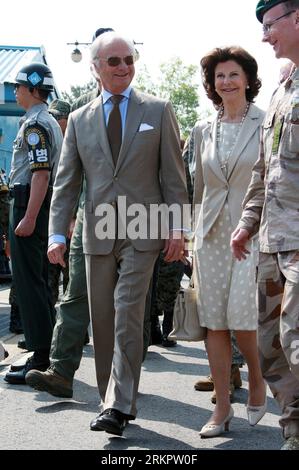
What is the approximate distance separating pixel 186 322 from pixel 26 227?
5.36 feet

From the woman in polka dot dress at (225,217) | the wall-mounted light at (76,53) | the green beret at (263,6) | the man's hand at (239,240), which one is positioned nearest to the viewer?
the green beret at (263,6)

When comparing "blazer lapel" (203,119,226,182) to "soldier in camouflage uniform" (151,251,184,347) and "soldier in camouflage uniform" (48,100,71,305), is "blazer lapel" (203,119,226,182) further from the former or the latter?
"soldier in camouflage uniform" (151,251,184,347)

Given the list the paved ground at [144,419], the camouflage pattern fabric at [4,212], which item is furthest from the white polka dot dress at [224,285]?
the camouflage pattern fabric at [4,212]

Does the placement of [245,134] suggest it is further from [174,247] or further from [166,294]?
[166,294]

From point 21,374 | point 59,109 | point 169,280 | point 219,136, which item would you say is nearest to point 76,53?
point 59,109

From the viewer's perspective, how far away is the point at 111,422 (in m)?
4.88

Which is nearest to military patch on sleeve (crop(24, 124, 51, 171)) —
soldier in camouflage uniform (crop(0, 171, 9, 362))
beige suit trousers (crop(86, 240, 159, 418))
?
beige suit trousers (crop(86, 240, 159, 418))

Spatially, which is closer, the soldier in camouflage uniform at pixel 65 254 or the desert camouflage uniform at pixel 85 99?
the desert camouflage uniform at pixel 85 99

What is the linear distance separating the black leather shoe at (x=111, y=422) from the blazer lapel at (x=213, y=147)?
145cm

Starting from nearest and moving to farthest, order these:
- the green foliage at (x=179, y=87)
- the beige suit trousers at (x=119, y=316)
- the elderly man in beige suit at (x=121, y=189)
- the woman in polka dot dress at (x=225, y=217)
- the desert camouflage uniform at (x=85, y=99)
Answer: the beige suit trousers at (x=119, y=316)
the elderly man in beige suit at (x=121, y=189)
the woman in polka dot dress at (x=225, y=217)
the desert camouflage uniform at (x=85, y=99)
the green foliage at (x=179, y=87)

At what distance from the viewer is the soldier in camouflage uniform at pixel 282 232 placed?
4.16 meters

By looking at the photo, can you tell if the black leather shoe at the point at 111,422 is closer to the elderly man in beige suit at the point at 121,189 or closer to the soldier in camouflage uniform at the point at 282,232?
the elderly man in beige suit at the point at 121,189

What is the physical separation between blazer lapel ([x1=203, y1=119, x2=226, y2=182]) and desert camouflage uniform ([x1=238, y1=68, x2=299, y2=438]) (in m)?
0.90

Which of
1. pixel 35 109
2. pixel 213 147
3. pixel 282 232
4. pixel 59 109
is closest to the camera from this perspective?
pixel 282 232
